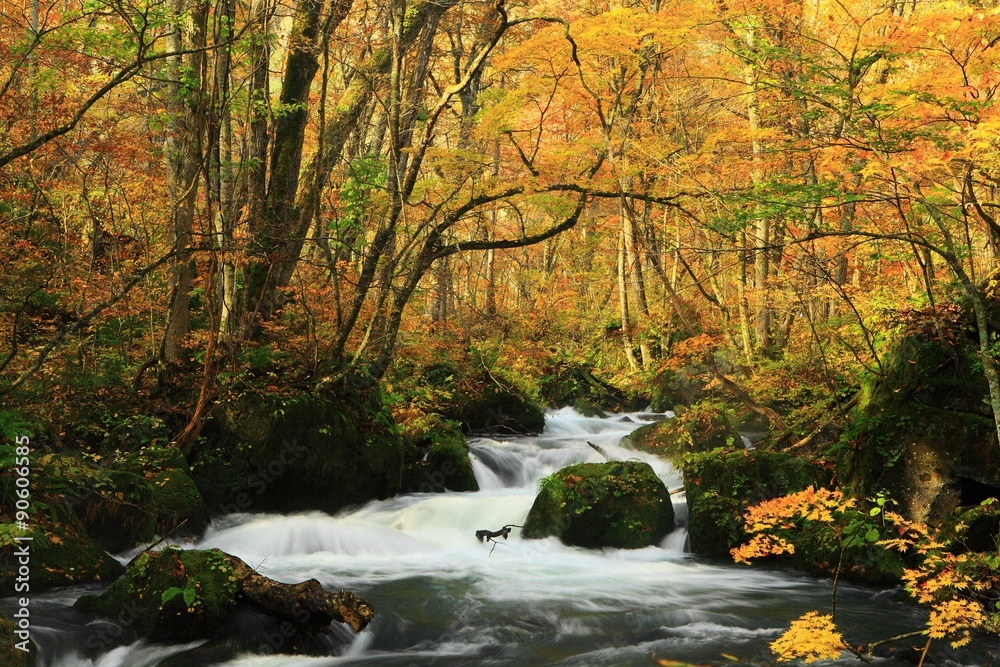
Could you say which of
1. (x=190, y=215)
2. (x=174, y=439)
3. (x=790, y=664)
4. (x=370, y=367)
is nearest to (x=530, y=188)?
(x=370, y=367)

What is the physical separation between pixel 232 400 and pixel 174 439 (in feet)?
2.57

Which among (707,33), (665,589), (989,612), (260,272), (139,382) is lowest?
(665,589)

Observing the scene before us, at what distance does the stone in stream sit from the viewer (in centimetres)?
541

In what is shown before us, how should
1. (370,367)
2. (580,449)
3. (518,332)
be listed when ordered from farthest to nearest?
(518,332)
(580,449)
(370,367)

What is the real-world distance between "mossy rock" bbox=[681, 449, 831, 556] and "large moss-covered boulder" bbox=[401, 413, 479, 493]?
363cm

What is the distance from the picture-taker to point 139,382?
908cm

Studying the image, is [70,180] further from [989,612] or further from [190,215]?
[989,612]

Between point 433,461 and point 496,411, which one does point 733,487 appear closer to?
point 433,461

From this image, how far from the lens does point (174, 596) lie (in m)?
5.41

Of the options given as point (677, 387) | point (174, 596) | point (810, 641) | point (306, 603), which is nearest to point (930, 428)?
point (810, 641)

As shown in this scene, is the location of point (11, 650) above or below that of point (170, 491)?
below

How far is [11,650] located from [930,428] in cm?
768

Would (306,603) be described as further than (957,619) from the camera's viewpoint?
Yes

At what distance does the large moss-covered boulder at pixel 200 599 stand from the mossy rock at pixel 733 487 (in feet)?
14.4
